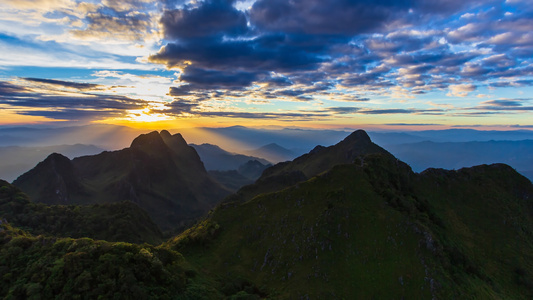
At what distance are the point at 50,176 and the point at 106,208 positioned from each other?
87.4m

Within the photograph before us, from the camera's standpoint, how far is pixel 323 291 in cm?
4303

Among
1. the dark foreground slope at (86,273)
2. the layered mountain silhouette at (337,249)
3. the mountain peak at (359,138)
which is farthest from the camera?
the mountain peak at (359,138)

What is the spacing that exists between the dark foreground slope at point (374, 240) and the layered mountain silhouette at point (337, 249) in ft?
0.74

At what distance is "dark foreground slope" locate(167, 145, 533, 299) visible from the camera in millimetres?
44500

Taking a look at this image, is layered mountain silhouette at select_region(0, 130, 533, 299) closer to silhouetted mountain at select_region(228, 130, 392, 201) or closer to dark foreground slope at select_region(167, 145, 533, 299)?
dark foreground slope at select_region(167, 145, 533, 299)

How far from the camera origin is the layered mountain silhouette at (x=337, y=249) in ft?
124

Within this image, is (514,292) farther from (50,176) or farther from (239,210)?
(50,176)

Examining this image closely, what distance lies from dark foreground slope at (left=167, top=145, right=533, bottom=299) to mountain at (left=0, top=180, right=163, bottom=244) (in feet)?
174

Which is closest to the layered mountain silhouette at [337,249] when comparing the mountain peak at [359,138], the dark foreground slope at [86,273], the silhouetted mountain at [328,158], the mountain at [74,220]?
the dark foreground slope at [86,273]

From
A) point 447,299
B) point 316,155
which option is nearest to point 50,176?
point 316,155

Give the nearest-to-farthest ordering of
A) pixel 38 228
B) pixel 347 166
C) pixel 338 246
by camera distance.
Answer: pixel 338 246
pixel 347 166
pixel 38 228

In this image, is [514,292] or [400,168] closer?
[514,292]

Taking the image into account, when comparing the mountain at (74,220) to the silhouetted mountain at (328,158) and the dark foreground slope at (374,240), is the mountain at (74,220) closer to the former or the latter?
the dark foreground slope at (374,240)

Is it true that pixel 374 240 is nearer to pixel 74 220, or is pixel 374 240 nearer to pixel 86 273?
pixel 86 273
